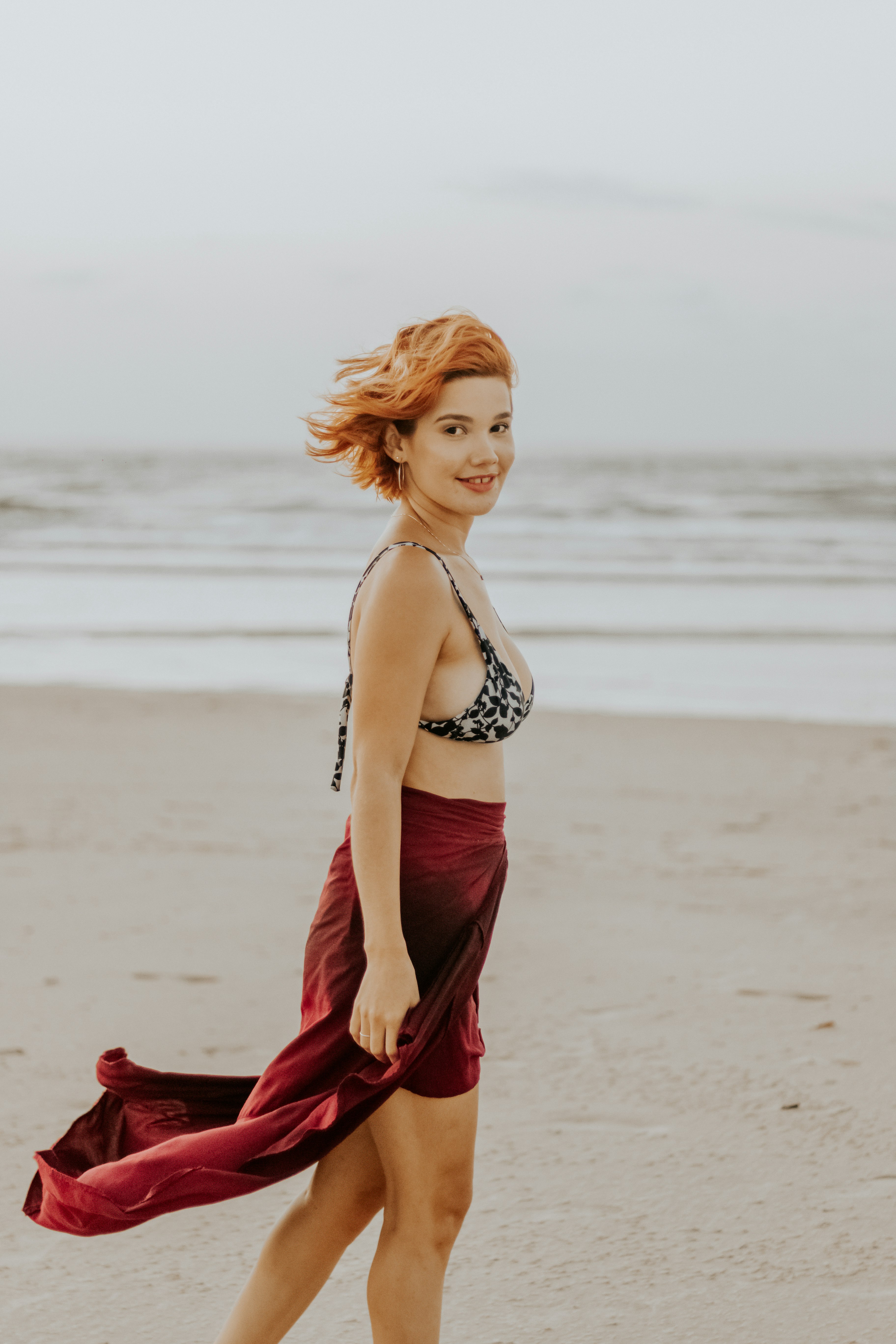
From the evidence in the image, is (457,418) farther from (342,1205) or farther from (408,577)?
(342,1205)

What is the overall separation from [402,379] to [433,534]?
250 mm

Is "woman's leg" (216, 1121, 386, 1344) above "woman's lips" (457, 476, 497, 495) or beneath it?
beneath

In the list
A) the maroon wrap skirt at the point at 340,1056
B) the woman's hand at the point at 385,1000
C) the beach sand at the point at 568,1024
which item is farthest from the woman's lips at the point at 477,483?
the beach sand at the point at 568,1024

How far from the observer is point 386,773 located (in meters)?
1.85

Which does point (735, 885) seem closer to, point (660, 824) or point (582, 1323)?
point (660, 824)

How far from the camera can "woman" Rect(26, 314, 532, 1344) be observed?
1857mm

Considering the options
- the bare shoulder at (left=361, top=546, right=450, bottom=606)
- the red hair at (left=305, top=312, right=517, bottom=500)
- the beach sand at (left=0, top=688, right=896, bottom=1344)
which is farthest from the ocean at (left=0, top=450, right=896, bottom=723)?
the bare shoulder at (left=361, top=546, right=450, bottom=606)

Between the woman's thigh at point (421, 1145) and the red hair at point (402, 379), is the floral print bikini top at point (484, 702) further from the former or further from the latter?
the woman's thigh at point (421, 1145)

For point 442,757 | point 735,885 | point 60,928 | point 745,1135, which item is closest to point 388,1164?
point 442,757

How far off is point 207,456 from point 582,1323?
6637 cm

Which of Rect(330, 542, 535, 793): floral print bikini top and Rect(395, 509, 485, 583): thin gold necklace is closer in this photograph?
Rect(330, 542, 535, 793): floral print bikini top

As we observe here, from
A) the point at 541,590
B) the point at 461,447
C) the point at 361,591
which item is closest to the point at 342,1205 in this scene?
the point at 361,591

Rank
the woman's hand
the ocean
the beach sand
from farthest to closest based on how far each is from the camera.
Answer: the ocean → the beach sand → the woman's hand

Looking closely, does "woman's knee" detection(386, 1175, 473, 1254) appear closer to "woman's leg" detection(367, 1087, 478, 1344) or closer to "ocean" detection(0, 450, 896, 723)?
"woman's leg" detection(367, 1087, 478, 1344)
